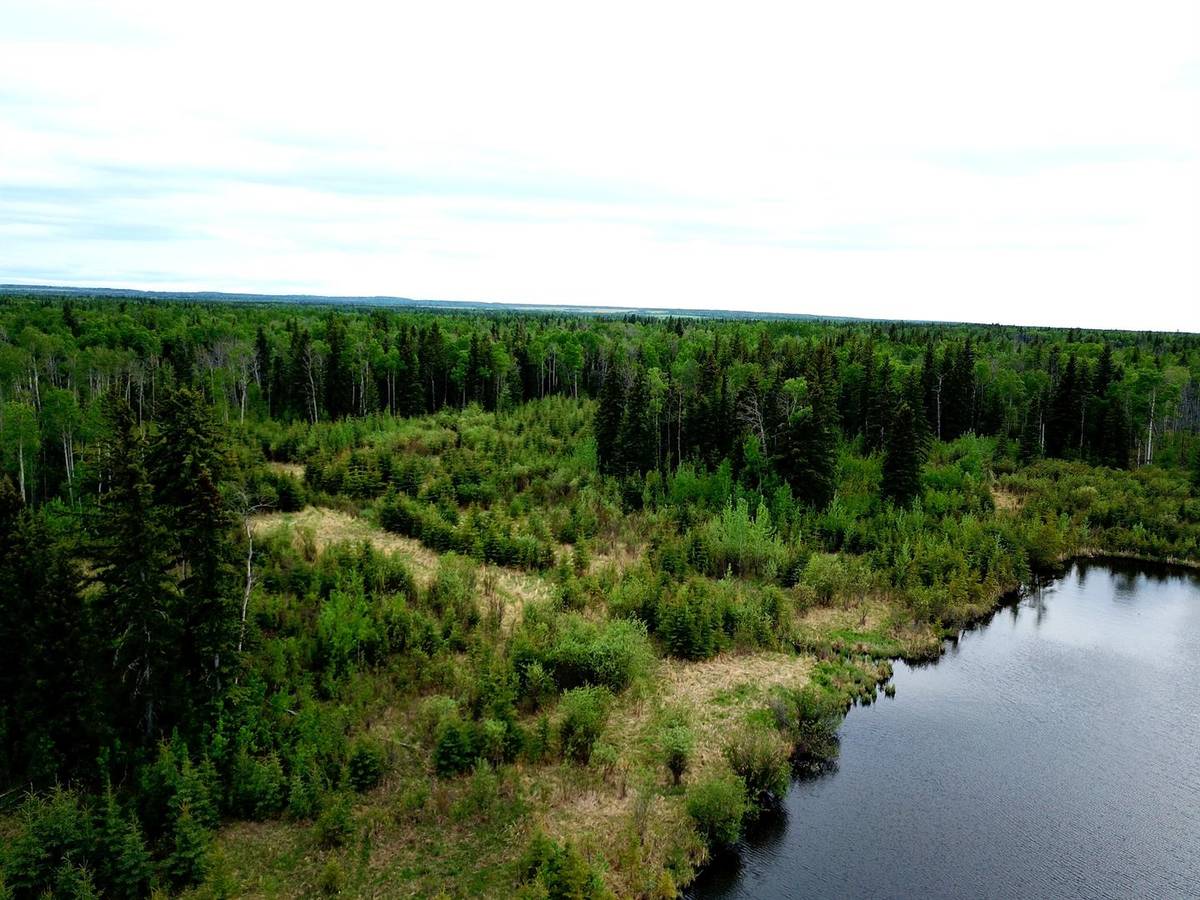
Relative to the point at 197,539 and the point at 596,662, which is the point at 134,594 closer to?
the point at 197,539

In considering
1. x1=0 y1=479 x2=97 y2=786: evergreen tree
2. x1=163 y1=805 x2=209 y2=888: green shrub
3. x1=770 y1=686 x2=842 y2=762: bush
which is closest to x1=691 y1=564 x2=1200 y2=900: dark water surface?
x1=770 y1=686 x2=842 y2=762: bush

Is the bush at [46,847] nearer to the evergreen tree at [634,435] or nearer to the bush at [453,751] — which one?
the bush at [453,751]

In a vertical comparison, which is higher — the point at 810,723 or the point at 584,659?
the point at 584,659

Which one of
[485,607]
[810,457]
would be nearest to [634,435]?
[810,457]

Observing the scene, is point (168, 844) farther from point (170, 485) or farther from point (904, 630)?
point (904, 630)

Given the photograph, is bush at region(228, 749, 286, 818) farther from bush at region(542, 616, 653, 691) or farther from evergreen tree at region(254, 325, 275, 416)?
evergreen tree at region(254, 325, 275, 416)

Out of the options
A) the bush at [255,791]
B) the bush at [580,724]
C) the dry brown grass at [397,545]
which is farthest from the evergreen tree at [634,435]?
the bush at [255,791]
